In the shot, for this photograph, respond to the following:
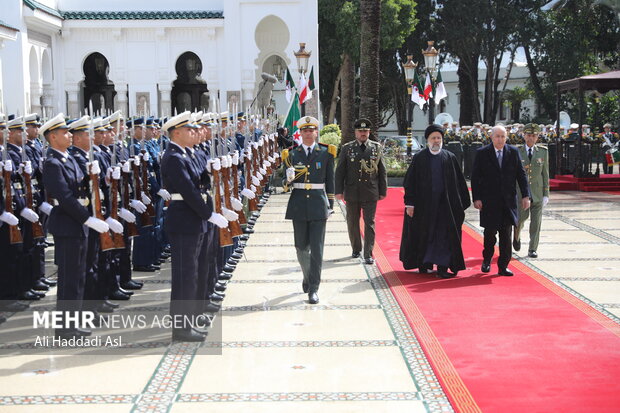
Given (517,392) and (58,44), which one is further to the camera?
(58,44)

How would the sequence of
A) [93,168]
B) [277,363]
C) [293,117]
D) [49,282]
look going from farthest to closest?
[293,117], [49,282], [93,168], [277,363]

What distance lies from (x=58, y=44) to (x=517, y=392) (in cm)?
2540

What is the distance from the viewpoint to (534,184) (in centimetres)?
1204

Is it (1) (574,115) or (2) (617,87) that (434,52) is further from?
(1) (574,115)

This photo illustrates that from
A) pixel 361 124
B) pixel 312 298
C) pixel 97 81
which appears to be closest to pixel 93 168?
pixel 312 298

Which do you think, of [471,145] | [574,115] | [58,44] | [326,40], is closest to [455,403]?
[471,145]

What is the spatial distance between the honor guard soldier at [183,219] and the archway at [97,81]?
74.6 feet

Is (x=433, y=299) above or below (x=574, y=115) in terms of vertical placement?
below

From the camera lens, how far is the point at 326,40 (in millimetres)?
37781

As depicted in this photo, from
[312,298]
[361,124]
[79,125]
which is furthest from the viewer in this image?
[361,124]

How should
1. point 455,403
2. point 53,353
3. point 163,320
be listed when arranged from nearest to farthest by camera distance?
point 455,403
point 53,353
point 163,320

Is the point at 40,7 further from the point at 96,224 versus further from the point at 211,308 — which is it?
the point at 96,224

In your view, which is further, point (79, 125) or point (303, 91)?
point (303, 91)

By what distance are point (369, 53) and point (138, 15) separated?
965cm
